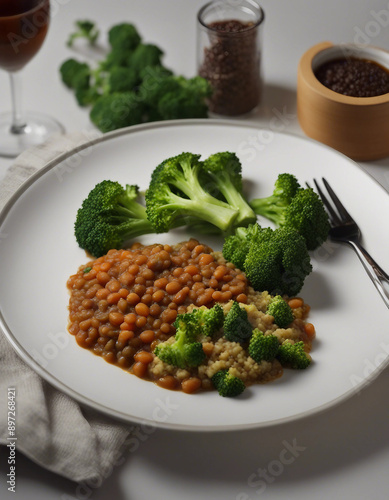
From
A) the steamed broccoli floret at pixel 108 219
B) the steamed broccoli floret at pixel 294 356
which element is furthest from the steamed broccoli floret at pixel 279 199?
the steamed broccoli floret at pixel 294 356

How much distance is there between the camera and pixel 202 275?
4.11 m

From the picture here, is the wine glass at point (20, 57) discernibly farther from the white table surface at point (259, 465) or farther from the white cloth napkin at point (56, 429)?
the white table surface at point (259, 465)

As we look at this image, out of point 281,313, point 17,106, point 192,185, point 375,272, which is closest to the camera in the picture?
point 281,313

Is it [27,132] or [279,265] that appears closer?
[279,265]

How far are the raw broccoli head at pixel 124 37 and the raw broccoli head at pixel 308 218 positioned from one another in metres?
2.29

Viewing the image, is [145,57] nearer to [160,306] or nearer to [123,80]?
[123,80]

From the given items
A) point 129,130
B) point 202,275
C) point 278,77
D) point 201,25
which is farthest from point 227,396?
point 278,77

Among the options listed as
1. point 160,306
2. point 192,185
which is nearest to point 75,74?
point 192,185

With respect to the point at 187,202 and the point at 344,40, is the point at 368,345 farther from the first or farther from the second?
the point at 344,40

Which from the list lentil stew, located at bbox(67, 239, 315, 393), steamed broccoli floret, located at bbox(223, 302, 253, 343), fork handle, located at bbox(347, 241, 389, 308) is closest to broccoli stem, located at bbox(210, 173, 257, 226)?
lentil stew, located at bbox(67, 239, 315, 393)

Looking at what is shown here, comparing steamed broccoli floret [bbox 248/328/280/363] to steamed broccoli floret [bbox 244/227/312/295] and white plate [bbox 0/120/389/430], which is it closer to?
white plate [bbox 0/120/389/430]

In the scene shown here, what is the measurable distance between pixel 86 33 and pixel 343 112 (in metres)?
2.41

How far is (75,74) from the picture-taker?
19.2ft

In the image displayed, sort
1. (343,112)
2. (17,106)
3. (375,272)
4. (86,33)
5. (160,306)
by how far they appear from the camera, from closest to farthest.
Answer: (160,306) → (375,272) → (343,112) → (17,106) → (86,33)
